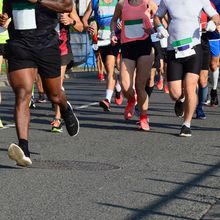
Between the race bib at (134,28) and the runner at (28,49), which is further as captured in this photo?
the race bib at (134,28)

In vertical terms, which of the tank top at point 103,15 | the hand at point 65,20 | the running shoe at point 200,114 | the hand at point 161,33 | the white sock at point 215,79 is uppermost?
the hand at point 65,20

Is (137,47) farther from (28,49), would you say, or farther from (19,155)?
(19,155)

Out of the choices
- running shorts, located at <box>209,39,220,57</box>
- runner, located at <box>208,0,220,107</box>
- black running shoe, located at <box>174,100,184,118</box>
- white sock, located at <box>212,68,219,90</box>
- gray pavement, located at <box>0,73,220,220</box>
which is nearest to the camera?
gray pavement, located at <box>0,73,220,220</box>

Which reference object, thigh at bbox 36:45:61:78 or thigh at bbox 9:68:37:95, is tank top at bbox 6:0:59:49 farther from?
thigh at bbox 9:68:37:95

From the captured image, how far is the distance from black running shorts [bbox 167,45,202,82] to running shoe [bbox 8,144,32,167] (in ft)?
10.5

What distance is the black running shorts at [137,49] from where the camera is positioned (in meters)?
11.8

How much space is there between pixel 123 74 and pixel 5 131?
162 centimetres

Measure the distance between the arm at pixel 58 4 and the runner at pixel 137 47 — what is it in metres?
2.98

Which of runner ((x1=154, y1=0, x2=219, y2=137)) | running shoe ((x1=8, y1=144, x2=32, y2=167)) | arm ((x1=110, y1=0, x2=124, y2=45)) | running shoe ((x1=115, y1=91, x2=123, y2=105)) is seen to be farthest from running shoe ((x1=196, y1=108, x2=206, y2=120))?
running shoe ((x1=8, y1=144, x2=32, y2=167))

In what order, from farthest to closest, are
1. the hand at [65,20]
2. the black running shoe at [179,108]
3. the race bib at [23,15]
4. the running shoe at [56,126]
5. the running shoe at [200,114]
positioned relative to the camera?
the running shoe at [200,114], the black running shoe at [179,108], the running shoe at [56,126], the hand at [65,20], the race bib at [23,15]

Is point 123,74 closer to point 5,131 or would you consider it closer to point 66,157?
point 5,131

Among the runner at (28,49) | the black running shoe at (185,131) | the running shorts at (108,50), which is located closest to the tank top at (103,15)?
the running shorts at (108,50)

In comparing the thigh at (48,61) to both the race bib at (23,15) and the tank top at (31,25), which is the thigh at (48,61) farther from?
the race bib at (23,15)

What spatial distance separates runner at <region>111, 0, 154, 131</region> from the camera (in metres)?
11.8
